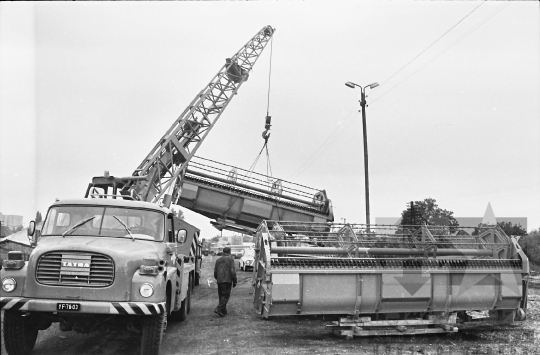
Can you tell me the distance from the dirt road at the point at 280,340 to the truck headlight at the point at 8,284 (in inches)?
47.4

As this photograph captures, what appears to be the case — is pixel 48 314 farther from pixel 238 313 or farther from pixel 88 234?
pixel 238 313

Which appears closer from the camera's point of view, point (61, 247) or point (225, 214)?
point (61, 247)

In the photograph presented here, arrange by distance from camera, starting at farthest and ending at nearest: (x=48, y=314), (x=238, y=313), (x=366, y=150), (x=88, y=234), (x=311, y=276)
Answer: (x=366, y=150), (x=238, y=313), (x=311, y=276), (x=88, y=234), (x=48, y=314)

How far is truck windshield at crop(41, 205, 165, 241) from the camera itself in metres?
8.08

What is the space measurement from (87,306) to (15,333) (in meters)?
1.38

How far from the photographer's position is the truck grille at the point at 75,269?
23.2ft

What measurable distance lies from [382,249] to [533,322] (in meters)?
4.01

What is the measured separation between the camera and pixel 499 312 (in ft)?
32.8

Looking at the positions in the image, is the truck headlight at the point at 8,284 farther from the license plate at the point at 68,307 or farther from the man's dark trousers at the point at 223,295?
the man's dark trousers at the point at 223,295

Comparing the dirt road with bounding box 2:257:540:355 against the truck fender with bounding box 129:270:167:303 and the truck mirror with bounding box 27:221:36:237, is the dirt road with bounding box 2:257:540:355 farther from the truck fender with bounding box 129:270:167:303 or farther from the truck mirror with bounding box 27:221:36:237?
the truck mirror with bounding box 27:221:36:237

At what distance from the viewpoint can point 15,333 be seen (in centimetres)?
729

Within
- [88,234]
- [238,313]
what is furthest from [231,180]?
[88,234]

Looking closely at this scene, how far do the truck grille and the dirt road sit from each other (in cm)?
123

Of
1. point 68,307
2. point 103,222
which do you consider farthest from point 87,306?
point 103,222
